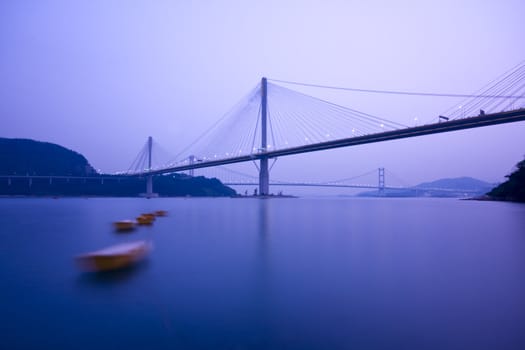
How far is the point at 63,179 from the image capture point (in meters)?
46.0

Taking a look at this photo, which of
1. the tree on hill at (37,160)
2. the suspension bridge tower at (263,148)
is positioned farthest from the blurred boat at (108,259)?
the tree on hill at (37,160)

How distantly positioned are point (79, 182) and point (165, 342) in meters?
50.3

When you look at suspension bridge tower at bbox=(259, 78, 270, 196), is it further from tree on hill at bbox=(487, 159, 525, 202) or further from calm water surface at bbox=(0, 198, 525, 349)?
calm water surface at bbox=(0, 198, 525, 349)

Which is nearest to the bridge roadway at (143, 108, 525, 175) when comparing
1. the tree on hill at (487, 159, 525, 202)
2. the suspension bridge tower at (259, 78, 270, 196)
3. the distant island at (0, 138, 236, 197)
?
the suspension bridge tower at (259, 78, 270, 196)

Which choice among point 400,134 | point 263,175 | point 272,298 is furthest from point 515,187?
point 272,298

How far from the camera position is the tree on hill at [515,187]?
26922mm

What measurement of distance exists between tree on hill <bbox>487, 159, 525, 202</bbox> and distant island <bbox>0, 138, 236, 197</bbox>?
3679cm

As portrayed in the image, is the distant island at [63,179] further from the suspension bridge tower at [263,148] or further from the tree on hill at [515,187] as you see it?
the tree on hill at [515,187]

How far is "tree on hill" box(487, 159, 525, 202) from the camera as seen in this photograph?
2692cm

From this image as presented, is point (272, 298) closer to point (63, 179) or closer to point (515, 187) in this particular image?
point (515, 187)

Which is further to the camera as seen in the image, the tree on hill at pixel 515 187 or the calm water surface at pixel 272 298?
the tree on hill at pixel 515 187

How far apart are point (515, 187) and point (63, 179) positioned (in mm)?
49278

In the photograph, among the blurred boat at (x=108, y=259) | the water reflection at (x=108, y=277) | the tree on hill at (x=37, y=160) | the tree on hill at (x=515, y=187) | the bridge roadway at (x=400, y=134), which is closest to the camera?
the water reflection at (x=108, y=277)

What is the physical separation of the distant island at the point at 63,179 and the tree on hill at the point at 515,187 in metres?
36.8
